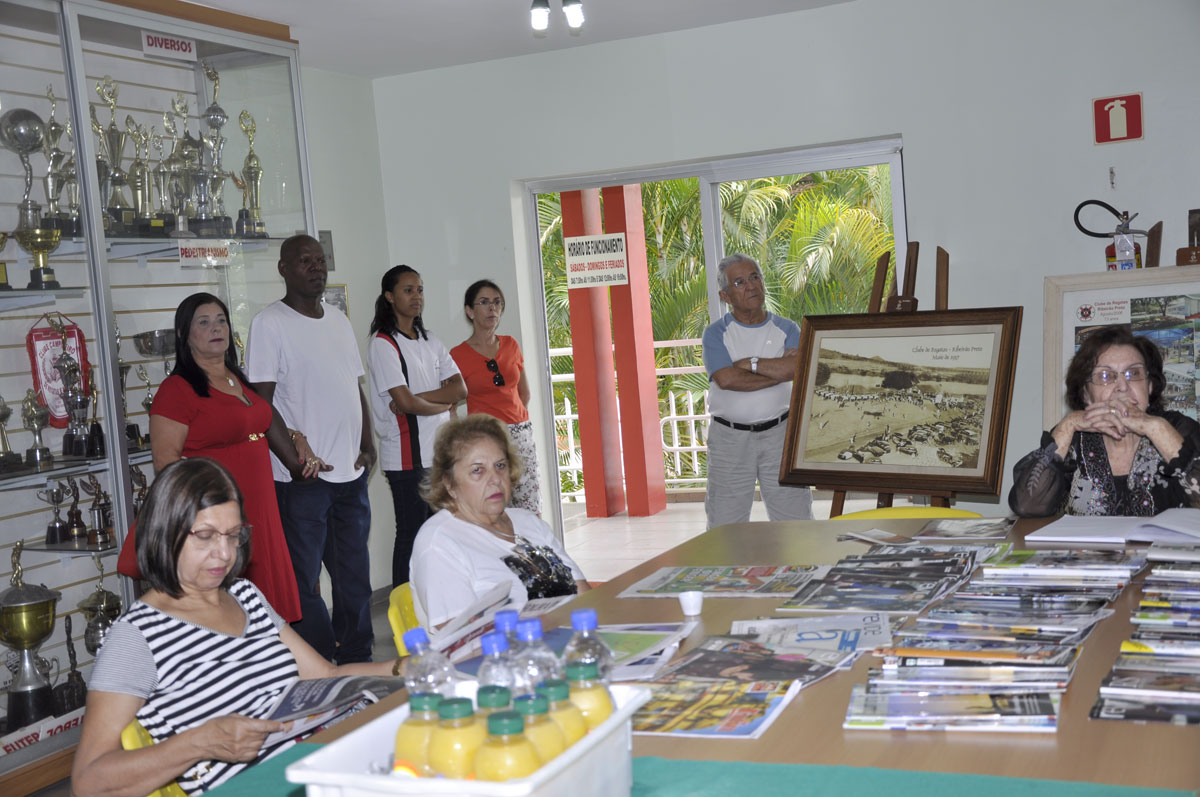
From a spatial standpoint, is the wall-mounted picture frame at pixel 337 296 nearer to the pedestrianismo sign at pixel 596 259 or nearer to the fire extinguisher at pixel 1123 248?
the pedestrianismo sign at pixel 596 259

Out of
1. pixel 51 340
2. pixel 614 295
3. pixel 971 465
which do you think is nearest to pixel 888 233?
pixel 614 295

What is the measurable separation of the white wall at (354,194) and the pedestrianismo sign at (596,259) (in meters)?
1.10

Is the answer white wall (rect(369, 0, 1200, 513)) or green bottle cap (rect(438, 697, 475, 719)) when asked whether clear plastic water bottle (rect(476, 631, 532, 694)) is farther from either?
white wall (rect(369, 0, 1200, 513))

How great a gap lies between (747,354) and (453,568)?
8.79 ft

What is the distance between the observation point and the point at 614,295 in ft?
21.0

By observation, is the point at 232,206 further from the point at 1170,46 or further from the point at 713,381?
the point at 1170,46

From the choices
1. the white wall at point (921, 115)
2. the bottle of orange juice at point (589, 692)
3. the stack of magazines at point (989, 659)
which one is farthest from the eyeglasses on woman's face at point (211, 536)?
the white wall at point (921, 115)

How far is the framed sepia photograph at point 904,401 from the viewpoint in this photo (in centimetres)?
385

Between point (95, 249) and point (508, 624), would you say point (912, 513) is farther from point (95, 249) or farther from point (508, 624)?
point (95, 249)

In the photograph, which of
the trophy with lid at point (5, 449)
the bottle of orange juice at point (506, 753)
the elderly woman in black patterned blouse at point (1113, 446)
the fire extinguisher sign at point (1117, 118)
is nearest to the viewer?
the bottle of orange juice at point (506, 753)

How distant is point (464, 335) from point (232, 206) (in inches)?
75.5

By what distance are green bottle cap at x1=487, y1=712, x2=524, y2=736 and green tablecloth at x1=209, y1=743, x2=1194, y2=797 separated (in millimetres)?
454

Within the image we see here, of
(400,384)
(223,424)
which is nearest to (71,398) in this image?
(223,424)

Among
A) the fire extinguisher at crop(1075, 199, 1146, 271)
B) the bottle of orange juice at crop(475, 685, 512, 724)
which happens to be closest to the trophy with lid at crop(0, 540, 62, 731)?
the bottle of orange juice at crop(475, 685, 512, 724)
